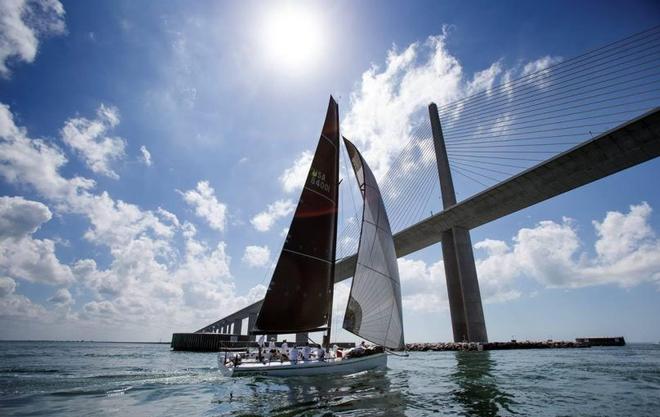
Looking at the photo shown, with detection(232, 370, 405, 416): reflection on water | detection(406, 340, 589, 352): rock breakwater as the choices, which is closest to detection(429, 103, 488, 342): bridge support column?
detection(406, 340, 589, 352): rock breakwater

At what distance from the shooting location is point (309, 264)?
16.0 metres

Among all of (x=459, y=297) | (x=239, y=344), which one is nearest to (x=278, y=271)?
(x=459, y=297)

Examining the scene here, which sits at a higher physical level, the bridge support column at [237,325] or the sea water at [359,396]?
the bridge support column at [237,325]

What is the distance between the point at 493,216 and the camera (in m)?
39.0

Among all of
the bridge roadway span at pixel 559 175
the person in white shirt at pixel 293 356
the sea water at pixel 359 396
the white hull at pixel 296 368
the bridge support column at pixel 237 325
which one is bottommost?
the sea water at pixel 359 396

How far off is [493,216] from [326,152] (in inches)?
1133

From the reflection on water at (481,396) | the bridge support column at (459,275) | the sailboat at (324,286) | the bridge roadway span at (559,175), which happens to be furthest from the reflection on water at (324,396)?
the bridge roadway span at (559,175)

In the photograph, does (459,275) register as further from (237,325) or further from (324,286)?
(237,325)

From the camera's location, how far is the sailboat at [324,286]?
13609 mm

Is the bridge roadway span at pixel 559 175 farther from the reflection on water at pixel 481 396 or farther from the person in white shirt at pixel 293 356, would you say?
the person in white shirt at pixel 293 356

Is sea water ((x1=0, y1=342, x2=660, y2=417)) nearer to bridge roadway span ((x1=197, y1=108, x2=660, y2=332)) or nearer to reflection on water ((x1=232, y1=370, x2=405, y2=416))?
reflection on water ((x1=232, y1=370, x2=405, y2=416))

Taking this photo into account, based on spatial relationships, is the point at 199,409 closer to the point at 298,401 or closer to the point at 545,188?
the point at 298,401

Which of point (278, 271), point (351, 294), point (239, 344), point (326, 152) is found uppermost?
point (326, 152)

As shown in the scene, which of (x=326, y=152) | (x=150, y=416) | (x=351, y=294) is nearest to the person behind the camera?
(x=150, y=416)
